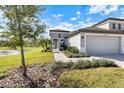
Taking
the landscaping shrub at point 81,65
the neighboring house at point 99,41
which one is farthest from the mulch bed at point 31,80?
the neighboring house at point 99,41

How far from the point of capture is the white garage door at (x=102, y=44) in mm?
16000

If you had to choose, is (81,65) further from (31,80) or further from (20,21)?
(20,21)

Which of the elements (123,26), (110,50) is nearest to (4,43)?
(110,50)

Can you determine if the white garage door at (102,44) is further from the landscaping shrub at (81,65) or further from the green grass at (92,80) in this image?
the green grass at (92,80)

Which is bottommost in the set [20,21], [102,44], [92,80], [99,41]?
[92,80]

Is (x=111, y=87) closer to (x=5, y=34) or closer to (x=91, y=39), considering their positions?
(x=5, y=34)

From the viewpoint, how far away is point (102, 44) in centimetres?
1648

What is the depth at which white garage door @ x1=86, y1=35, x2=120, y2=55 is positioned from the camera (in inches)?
630

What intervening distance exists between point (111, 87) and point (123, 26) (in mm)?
17949

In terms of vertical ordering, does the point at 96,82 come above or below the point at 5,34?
below

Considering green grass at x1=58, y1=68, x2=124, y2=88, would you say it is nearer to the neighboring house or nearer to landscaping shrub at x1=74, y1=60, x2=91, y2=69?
landscaping shrub at x1=74, y1=60, x2=91, y2=69

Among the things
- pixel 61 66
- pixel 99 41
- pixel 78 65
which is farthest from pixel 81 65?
pixel 99 41
